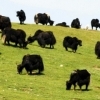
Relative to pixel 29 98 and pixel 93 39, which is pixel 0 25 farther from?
pixel 29 98

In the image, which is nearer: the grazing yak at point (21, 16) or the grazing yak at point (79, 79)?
the grazing yak at point (79, 79)

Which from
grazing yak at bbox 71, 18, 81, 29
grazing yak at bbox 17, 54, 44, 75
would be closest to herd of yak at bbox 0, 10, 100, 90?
grazing yak at bbox 17, 54, 44, 75

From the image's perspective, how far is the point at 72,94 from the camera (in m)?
21.5

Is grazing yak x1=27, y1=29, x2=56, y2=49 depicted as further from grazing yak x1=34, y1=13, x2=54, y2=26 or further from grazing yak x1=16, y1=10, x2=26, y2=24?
grazing yak x1=34, y1=13, x2=54, y2=26

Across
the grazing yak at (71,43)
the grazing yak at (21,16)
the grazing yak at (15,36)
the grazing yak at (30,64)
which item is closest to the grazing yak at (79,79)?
the grazing yak at (30,64)

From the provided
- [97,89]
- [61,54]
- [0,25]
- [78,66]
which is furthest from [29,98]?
[0,25]

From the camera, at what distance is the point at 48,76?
2670cm

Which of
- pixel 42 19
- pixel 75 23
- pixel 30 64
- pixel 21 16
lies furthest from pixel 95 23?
pixel 30 64

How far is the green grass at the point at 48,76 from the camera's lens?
66.9 feet

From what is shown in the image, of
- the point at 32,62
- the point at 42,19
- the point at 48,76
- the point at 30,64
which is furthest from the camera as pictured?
the point at 42,19

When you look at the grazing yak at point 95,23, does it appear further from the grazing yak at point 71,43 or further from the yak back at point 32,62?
the yak back at point 32,62

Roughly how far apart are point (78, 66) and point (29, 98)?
14633 millimetres

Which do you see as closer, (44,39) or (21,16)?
(44,39)

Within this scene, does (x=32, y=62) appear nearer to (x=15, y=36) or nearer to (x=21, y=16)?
(x=15, y=36)
